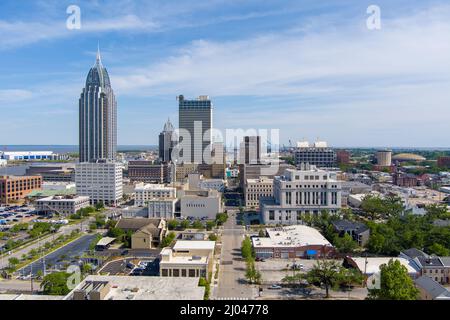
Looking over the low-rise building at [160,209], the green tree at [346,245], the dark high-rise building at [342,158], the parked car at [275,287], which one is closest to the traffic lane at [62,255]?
the low-rise building at [160,209]

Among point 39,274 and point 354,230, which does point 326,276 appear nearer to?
point 354,230

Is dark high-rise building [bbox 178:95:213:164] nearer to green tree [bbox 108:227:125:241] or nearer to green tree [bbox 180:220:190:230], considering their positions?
green tree [bbox 180:220:190:230]

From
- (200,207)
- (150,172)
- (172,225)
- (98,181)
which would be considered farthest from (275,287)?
(150,172)

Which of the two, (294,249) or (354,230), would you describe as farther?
(354,230)

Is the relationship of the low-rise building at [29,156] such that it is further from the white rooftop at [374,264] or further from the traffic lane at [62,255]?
the white rooftop at [374,264]
